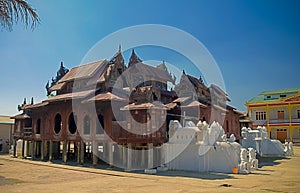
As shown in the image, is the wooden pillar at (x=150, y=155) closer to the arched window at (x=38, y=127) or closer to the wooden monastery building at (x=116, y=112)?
the wooden monastery building at (x=116, y=112)

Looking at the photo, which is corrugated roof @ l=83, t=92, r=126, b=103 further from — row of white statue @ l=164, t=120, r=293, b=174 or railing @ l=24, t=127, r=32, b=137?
railing @ l=24, t=127, r=32, b=137

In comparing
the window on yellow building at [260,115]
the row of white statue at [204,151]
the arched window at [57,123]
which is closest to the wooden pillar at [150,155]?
the row of white statue at [204,151]

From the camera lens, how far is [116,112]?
21.1 meters

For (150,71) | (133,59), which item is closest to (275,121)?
(150,71)

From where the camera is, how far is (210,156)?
18938 mm

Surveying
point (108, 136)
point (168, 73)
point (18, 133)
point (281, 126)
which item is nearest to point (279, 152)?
point (281, 126)

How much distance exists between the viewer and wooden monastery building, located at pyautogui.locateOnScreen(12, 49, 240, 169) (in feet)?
65.6

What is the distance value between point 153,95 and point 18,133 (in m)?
18.2

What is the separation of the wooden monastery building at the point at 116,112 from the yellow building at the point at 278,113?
13.5 meters

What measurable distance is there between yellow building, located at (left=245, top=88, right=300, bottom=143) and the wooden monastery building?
1347 centimetres

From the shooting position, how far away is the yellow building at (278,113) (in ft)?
137

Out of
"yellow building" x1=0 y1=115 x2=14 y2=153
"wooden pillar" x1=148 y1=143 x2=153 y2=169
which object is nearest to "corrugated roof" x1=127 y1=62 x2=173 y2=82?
"wooden pillar" x1=148 y1=143 x2=153 y2=169

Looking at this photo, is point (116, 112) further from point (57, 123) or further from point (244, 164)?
point (244, 164)

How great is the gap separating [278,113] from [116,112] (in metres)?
31.4
